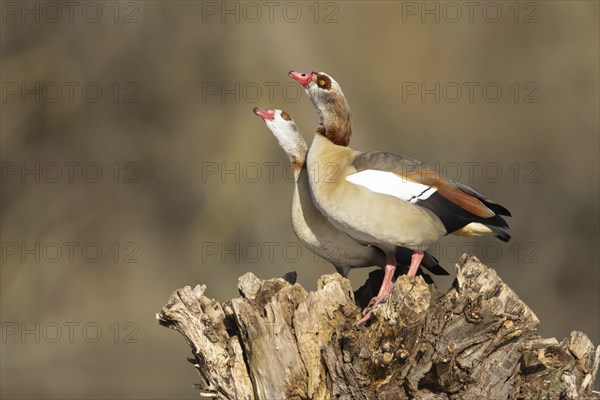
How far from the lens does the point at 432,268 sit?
26.2 ft

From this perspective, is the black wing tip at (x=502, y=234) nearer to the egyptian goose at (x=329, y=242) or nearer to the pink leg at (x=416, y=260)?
the pink leg at (x=416, y=260)

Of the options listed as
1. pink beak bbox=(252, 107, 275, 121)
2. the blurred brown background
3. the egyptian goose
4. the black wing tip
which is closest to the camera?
the black wing tip

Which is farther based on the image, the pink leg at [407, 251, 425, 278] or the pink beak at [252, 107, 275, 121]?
the pink beak at [252, 107, 275, 121]

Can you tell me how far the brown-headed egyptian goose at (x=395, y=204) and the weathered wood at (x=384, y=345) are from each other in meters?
0.43

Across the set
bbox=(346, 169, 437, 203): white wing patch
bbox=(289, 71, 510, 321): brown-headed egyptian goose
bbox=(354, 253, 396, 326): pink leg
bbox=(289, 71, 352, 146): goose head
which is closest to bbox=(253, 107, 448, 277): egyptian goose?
bbox=(354, 253, 396, 326): pink leg

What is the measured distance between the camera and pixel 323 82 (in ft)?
25.3

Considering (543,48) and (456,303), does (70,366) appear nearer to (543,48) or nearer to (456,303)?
(543,48)

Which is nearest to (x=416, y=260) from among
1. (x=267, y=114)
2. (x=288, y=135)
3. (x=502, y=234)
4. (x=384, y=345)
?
(x=502, y=234)

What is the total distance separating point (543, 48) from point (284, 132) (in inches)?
405

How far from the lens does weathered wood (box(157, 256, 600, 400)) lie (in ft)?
20.7

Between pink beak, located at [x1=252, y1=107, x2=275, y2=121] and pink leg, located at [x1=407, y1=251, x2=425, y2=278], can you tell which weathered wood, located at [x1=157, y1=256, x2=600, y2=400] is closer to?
pink leg, located at [x1=407, y1=251, x2=425, y2=278]

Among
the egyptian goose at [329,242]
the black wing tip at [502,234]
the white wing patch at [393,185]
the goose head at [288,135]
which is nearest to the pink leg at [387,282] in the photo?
the egyptian goose at [329,242]

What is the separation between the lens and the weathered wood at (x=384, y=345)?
20.7 feet

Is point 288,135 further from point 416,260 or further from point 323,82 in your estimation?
point 416,260
